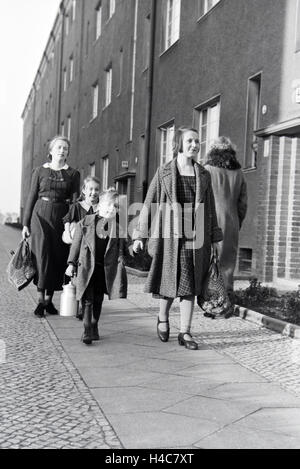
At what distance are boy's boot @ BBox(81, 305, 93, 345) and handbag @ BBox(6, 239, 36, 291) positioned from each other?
4.46 ft

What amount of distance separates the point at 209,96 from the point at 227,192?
6.52m

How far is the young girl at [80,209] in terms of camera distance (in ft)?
21.2

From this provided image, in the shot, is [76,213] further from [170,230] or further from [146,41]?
[146,41]

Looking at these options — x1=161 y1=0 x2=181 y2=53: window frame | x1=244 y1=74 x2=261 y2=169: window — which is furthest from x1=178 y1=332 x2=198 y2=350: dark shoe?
x1=161 y1=0 x2=181 y2=53: window frame

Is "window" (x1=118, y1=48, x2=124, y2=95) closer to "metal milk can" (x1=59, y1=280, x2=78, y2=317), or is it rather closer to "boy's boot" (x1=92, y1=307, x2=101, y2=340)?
"metal milk can" (x1=59, y1=280, x2=78, y2=317)

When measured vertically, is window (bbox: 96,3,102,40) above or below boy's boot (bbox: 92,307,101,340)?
above

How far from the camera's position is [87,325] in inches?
223

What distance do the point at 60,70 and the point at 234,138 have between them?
2946 cm

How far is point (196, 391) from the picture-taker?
4.18 m

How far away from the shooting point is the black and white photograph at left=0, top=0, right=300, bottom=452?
3.55 metres

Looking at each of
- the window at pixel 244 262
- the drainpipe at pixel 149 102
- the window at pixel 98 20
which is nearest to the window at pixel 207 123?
the window at pixel 244 262

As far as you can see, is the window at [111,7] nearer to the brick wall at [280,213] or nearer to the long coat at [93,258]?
the brick wall at [280,213]

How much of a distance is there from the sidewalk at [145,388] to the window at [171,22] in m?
11.4
